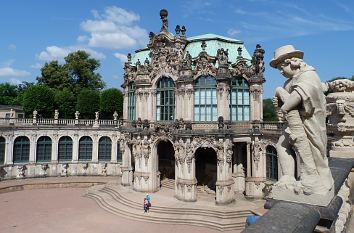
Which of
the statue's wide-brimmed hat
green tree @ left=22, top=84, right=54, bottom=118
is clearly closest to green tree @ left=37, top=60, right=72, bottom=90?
green tree @ left=22, top=84, right=54, bottom=118


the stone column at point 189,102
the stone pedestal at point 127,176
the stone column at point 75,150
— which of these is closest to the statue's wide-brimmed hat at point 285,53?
the stone column at point 189,102

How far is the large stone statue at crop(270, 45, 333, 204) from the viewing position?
4.45 meters

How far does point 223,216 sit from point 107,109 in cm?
2956

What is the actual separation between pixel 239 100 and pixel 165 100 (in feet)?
23.9

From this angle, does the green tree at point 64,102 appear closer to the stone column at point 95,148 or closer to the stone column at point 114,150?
the stone column at point 95,148

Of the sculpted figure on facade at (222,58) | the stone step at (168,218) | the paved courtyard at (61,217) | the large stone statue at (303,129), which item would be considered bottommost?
the paved courtyard at (61,217)

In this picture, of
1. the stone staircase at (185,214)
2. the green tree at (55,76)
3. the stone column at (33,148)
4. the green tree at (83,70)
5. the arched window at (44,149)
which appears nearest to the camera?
the stone staircase at (185,214)

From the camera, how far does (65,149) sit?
40.3 metres

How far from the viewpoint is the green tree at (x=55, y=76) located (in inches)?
2173

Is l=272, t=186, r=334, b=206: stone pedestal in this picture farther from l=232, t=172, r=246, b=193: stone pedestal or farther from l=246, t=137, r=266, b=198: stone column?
l=232, t=172, r=246, b=193: stone pedestal

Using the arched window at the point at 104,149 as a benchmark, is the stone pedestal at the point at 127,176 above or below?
below

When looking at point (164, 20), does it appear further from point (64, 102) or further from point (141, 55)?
point (64, 102)

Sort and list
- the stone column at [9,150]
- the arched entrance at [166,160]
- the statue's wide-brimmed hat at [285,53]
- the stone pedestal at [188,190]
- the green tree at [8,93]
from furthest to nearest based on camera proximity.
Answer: the green tree at [8,93]
the stone column at [9,150]
the arched entrance at [166,160]
the stone pedestal at [188,190]
the statue's wide-brimmed hat at [285,53]

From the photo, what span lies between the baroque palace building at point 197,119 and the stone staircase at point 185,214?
74.3 inches
